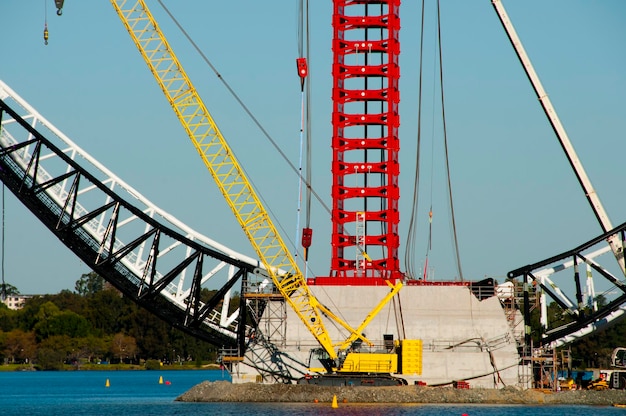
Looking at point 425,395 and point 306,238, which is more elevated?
point 306,238

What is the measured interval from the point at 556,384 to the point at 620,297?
973cm

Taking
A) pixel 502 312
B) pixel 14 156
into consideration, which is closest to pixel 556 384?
pixel 502 312

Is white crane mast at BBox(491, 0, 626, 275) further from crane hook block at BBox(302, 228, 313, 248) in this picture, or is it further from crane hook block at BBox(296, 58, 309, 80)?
crane hook block at BBox(302, 228, 313, 248)

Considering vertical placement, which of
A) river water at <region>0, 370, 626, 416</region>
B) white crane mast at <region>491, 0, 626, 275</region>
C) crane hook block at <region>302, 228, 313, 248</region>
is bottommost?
river water at <region>0, 370, 626, 416</region>

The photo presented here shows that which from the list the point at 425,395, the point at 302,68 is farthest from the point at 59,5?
the point at 425,395

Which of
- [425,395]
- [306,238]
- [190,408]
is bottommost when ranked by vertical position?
[190,408]

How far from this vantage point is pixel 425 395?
4023 inches

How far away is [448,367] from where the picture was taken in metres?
107

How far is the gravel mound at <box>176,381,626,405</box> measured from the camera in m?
102

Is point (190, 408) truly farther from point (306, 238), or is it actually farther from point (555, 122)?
point (555, 122)

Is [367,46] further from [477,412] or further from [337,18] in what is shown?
[477,412]

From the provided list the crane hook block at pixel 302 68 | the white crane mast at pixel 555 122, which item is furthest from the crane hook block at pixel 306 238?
the white crane mast at pixel 555 122

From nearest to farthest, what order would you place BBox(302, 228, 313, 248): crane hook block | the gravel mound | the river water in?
the river water < the gravel mound < BBox(302, 228, 313, 248): crane hook block

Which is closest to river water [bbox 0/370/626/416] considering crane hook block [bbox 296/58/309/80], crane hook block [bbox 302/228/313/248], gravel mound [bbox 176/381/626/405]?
gravel mound [bbox 176/381/626/405]
